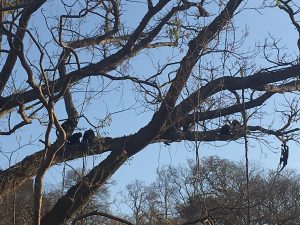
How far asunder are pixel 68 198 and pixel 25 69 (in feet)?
9.24

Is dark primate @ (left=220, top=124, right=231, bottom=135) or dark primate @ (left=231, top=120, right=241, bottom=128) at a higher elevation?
dark primate @ (left=231, top=120, right=241, bottom=128)

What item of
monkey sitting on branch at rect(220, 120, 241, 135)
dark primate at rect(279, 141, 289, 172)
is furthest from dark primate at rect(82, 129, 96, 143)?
dark primate at rect(279, 141, 289, 172)

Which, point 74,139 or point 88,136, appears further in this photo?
point 74,139

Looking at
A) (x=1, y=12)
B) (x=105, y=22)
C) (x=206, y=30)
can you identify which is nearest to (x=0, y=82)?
(x=1, y=12)

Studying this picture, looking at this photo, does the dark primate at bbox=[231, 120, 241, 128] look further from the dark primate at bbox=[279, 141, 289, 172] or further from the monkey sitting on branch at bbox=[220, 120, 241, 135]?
the dark primate at bbox=[279, 141, 289, 172]

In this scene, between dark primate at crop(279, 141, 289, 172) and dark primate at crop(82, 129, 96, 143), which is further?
dark primate at crop(82, 129, 96, 143)

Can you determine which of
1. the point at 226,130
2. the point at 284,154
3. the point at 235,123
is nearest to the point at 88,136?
the point at 226,130

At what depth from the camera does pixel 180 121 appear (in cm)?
1053

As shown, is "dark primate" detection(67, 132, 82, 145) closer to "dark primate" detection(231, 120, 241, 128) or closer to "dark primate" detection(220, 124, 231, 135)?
"dark primate" detection(220, 124, 231, 135)

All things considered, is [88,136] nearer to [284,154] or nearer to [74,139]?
[74,139]

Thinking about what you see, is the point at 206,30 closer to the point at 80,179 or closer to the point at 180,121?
the point at 180,121

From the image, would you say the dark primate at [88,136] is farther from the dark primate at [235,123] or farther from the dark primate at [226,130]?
the dark primate at [235,123]

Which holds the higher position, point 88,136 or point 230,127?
point 88,136

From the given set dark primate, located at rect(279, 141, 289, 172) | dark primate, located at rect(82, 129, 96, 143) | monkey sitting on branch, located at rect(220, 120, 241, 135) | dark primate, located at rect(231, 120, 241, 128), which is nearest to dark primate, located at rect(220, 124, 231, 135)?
monkey sitting on branch, located at rect(220, 120, 241, 135)
